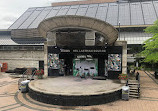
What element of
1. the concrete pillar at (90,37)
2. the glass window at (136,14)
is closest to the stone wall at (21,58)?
the concrete pillar at (90,37)

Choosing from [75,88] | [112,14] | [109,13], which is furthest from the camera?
[109,13]

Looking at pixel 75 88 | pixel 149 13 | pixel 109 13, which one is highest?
pixel 109 13

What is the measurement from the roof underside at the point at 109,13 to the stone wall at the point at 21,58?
912cm

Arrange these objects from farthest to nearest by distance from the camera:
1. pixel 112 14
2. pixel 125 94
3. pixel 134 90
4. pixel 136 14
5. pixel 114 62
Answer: pixel 112 14 < pixel 136 14 < pixel 114 62 < pixel 134 90 < pixel 125 94

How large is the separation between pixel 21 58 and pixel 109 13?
2547 centimetres

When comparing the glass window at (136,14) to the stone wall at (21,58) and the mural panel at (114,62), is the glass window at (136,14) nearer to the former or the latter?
the mural panel at (114,62)

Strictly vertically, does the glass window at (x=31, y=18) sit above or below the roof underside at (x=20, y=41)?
above

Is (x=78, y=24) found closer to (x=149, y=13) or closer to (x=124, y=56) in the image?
(x=124, y=56)

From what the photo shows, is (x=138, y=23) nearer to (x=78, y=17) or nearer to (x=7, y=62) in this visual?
(x=78, y=17)

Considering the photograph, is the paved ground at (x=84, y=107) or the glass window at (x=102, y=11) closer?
the paved ground at (x=84, y=107)

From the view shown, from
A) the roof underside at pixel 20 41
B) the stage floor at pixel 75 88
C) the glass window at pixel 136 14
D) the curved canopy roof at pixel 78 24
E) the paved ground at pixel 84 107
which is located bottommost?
the paved ground at pixel 84 107

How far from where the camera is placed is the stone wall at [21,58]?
2822 cm

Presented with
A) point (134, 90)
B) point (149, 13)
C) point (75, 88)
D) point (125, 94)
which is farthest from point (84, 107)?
point (149, 13)

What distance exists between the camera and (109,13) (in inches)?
1444
